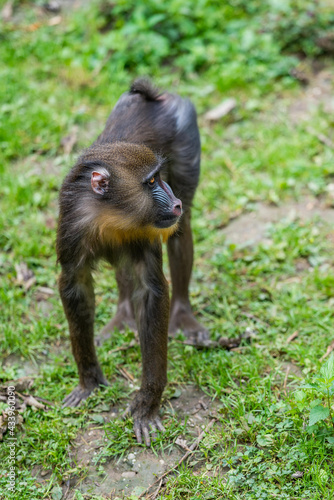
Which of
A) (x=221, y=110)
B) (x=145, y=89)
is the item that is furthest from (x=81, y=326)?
(x=221, y=110)

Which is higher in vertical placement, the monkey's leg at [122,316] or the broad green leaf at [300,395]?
the broad green leaf at [300,395]

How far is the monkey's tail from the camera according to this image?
450cm

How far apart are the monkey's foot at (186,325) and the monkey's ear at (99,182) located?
5.64 feet

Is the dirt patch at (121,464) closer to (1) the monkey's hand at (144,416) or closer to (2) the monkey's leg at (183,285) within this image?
(1) the monkey's hand at (144,416)

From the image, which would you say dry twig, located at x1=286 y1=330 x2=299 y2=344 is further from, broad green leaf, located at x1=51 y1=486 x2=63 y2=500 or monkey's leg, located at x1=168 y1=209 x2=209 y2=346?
broad green leaf, located at x1=51 y1=486 x2=63 y2=500

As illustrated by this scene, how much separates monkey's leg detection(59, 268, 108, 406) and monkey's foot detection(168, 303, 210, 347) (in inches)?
32.6

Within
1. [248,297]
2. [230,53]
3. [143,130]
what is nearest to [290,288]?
[248,297]

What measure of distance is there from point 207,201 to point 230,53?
114 inches

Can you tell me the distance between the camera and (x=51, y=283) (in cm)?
550

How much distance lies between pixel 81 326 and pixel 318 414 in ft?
5.36

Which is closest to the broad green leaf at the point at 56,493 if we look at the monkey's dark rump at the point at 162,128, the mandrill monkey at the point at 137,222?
the mandrill monkey at the point at 137,222

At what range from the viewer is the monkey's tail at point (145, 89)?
450 centimetres

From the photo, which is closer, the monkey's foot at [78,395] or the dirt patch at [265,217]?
the monkey's foot at [78,395]

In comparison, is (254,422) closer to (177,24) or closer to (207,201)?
→ (207,201)
